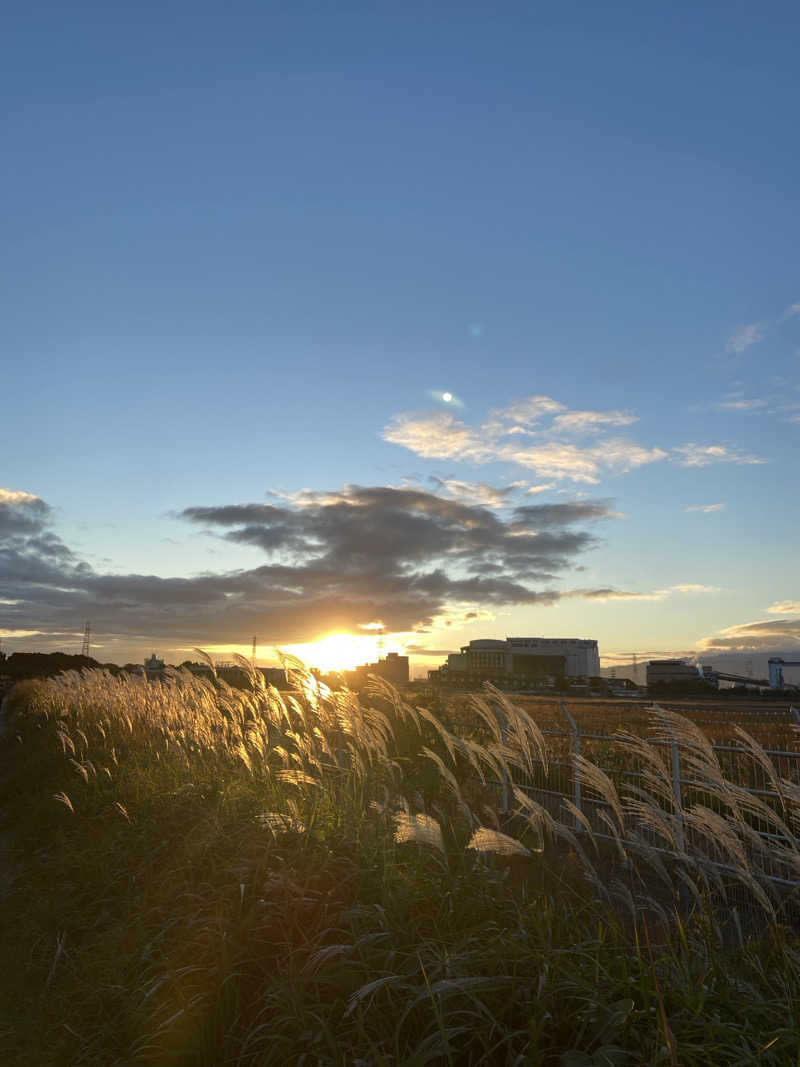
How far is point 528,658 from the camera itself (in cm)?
11375

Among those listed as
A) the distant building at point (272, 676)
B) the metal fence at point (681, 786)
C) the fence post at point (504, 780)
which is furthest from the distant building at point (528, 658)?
the fence post at point (504, 780)

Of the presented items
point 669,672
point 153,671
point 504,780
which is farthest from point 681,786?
point 669,672

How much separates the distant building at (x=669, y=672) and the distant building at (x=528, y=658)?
38.9 ft

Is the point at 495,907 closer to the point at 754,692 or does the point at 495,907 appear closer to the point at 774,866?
the point at 774,866

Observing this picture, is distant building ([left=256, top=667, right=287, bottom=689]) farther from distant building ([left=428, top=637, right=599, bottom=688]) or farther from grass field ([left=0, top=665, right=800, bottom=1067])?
distant building ([left=428, top=637, right=599, bottom=688])

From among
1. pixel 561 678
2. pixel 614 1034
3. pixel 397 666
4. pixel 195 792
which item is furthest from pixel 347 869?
pixel 561 678

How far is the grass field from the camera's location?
3.52 m

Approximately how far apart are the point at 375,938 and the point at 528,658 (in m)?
112

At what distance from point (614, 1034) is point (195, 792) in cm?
653

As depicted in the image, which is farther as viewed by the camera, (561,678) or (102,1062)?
(561,678)

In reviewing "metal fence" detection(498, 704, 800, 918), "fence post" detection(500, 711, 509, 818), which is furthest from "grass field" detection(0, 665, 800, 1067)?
"metal fence" detection(498, 704, 800, 918)

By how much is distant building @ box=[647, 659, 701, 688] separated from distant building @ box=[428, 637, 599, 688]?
38.9 ft

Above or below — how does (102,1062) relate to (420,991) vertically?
below

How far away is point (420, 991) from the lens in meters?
3.72
